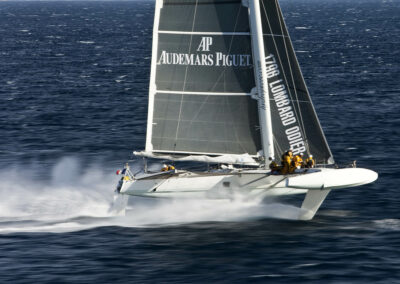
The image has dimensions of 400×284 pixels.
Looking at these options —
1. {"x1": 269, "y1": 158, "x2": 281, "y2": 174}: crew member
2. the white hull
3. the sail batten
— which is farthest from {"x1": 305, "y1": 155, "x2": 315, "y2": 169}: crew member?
{"x1": 269, "y1": 158, "x2": 281, "y2": 174}: crew member

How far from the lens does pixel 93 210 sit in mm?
36062

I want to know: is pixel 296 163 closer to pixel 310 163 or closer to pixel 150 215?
pixel 310 163

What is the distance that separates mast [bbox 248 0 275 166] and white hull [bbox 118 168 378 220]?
3.65ft

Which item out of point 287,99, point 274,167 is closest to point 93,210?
point 274,167

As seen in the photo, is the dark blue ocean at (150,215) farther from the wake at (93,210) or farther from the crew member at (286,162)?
the crew member at (286,162)

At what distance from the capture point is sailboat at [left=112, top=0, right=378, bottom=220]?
108 feet

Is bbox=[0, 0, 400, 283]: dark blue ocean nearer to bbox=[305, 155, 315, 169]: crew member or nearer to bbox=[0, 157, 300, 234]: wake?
bbox=[0, 157, 300, 234]: wake

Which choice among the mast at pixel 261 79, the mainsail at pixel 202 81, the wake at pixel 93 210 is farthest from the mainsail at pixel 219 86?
the wake at pixel 93 210

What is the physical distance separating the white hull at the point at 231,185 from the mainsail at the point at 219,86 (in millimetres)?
1112

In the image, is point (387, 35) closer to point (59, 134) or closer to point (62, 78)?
point (62, 78)

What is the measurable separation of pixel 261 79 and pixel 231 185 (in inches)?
179

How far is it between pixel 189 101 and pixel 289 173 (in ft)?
16.8

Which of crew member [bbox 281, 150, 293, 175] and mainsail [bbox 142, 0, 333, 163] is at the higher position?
mainsail [bbox 142, 0, 333, 163]

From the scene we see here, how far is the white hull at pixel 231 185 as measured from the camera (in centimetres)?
3262
